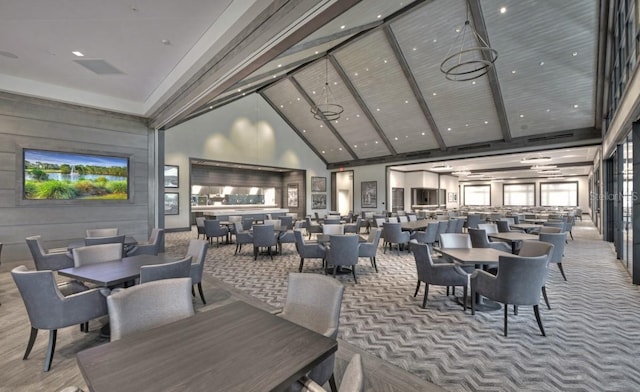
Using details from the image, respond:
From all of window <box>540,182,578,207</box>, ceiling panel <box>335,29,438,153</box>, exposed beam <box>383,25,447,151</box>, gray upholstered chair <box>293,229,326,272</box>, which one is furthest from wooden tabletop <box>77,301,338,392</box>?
window <box>540,182,578,207</box>

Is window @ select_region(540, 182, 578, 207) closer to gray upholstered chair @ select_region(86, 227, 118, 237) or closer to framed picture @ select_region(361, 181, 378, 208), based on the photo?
framed picture @ select_region(361, 181, 378, 208)

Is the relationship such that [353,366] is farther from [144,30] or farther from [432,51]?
[432,51]

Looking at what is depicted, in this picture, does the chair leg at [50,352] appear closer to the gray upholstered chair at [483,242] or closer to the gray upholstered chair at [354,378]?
the gray upholstered chair at [354,378]

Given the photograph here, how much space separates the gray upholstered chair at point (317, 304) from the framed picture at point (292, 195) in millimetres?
15861

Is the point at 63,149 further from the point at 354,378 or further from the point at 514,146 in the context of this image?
the point at 514,146

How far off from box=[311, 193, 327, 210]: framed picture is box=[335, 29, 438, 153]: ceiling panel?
19.3ft

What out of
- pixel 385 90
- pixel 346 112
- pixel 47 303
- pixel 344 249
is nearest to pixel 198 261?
pixel 47 303

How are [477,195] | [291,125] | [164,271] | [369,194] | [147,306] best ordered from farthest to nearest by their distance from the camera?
[477,195] → [369,194] → [291,125] → [164,271] → [147,306]

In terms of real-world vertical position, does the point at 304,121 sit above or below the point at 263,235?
above

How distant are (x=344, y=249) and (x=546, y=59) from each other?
27.5 feet

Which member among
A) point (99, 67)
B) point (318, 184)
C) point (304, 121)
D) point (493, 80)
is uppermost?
point (304, 121)

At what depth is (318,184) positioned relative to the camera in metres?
18.2

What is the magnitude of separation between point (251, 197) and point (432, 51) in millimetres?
12374

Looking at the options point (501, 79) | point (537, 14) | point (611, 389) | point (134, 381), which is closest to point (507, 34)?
point (537, 14)
